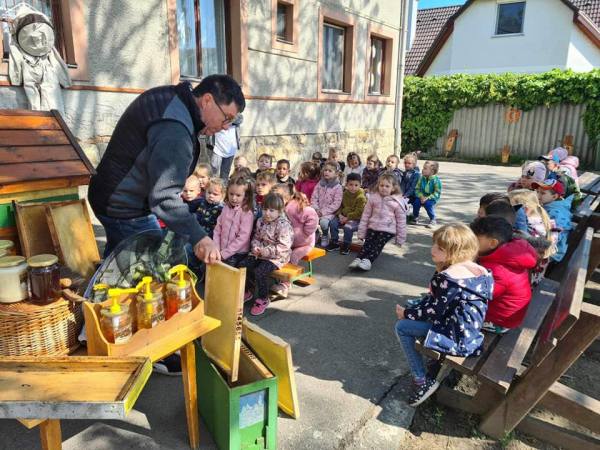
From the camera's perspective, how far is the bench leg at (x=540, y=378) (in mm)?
2178

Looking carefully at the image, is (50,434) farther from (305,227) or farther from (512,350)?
(305,227)

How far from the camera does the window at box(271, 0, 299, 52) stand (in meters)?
8.63

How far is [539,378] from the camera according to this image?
2.32m

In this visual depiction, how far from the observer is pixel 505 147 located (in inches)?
611

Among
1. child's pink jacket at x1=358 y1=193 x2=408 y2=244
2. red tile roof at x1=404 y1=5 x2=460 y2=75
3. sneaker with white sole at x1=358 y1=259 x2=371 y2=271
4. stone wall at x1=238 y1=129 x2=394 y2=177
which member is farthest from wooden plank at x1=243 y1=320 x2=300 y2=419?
red tile roof at x1=404 y1=5 x2=460 y2=75

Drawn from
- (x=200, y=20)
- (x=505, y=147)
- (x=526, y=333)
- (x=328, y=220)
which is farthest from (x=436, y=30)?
(x=526, y=333)

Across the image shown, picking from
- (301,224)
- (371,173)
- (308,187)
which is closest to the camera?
(301,224)

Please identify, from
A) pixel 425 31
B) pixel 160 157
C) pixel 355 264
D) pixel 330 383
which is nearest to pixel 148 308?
pixel 160 157

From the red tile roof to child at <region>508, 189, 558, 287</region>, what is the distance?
Result: 21.4 meters

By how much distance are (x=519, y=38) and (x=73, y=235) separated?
22.5 m

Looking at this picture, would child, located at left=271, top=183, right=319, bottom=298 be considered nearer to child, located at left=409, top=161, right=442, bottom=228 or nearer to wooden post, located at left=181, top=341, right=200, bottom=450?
wooden post, located at left=181, top=341, right=200, bottom=450

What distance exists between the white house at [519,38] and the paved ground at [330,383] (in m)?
19.1

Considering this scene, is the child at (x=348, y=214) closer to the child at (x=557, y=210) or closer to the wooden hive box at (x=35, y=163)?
the child at (x=557, y=210)

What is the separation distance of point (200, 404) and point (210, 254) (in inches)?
36.9
